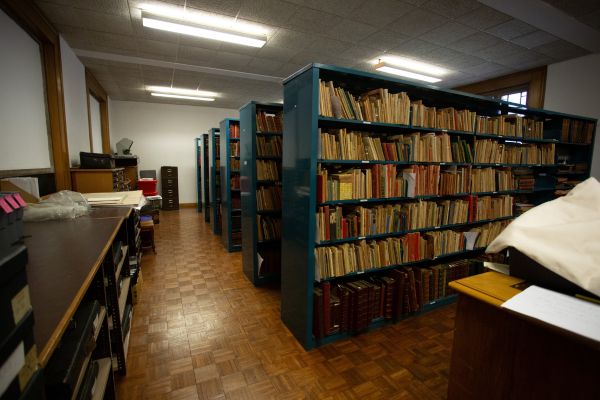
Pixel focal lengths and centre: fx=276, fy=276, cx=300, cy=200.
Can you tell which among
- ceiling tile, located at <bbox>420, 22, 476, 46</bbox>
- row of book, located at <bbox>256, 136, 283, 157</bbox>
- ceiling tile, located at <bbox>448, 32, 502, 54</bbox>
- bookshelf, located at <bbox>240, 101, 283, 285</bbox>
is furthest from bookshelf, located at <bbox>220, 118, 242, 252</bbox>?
ceiling tile, located at <bbox>448, 32, 502, 54</bbox>

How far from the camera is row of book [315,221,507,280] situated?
2.22 meters

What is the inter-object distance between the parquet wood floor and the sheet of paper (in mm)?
1147

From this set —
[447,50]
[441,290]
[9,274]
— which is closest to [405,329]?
[441,290]

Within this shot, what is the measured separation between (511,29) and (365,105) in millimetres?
2711

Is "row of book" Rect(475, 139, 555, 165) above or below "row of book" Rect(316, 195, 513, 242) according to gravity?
above

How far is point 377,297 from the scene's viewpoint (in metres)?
2.44

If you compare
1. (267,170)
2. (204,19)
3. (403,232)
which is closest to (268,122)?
(267,170)

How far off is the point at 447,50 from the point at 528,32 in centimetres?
92

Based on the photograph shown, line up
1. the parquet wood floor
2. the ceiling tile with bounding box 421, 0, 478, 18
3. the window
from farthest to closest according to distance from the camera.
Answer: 1. the window
2. the ceiling tile with bounding box 421, 0, 478, 18
3. the parquet wood floor

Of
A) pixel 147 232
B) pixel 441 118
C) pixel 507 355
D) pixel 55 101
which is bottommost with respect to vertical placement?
pixel 147 232

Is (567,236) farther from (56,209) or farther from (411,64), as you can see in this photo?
(411,64)

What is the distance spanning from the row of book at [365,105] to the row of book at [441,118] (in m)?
0.13

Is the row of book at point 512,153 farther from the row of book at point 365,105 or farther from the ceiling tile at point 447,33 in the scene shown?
the ceiling tile at point 447,33

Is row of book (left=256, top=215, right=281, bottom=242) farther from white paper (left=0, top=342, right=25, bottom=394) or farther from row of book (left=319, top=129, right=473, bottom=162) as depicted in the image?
white paper (left=0, top=342, right=25, bottom=394)
